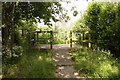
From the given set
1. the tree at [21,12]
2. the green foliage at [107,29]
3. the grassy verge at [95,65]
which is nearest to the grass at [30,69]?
the grassy verge at [95,65]

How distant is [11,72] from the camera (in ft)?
26.8

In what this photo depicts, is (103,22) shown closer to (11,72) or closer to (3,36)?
(3,36)

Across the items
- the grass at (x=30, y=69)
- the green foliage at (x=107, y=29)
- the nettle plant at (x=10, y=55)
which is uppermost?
the green foliage at (x=107, y=29)

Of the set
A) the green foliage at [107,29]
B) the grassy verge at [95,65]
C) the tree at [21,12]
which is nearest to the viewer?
the grassy verge at [95,65]

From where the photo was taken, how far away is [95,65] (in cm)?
888

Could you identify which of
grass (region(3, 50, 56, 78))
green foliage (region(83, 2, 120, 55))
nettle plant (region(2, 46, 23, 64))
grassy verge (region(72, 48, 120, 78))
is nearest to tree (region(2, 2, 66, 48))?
nettle plant (region(2, 46, 23, 64))

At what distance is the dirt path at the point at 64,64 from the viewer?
8.47 metres

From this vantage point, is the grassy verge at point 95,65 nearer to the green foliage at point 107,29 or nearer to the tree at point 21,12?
the green foliage at point 107,29

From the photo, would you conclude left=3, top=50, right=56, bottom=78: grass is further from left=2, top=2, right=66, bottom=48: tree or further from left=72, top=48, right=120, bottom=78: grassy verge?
left=2, top=2, right=66, bottom=48: tree

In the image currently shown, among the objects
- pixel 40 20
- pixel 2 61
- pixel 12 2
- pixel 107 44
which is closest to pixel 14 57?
pixel 2 61

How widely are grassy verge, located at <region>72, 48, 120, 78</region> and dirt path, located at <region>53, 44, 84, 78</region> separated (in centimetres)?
25

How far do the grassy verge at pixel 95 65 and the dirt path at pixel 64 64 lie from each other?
25 cm

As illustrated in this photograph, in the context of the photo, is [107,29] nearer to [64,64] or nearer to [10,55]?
[64,64]

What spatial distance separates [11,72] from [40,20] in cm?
482
